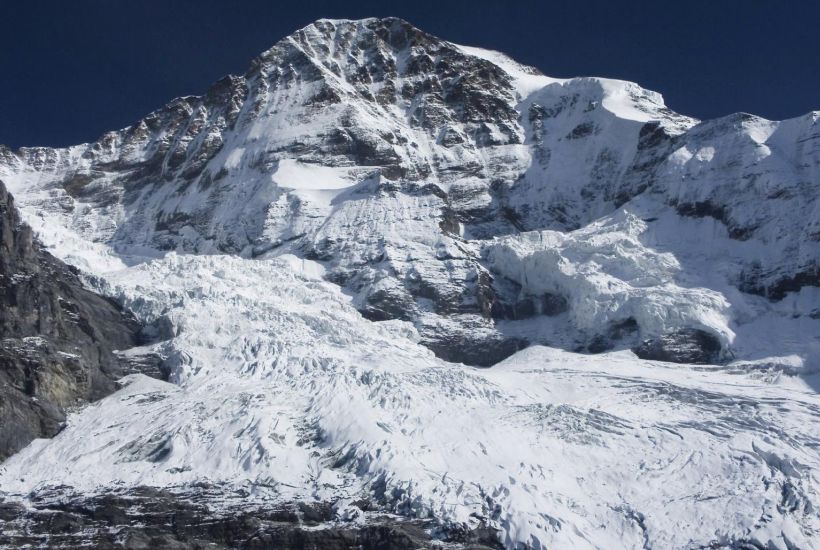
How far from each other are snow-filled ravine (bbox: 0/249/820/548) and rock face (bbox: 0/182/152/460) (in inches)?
68.4

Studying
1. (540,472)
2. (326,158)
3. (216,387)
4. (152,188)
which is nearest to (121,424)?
(216,387)

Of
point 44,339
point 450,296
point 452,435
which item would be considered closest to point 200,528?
point 452,435

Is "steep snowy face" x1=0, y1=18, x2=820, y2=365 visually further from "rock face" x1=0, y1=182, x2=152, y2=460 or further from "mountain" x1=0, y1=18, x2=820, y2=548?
"rock face" x1=0, y1=182, x2=152, y2=460

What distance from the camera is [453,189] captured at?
468ft

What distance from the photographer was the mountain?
239ft

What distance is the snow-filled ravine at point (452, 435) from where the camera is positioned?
70.4 metres

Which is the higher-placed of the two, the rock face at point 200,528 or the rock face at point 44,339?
the rock face at point 44,339

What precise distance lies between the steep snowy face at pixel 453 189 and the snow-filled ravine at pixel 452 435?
33.4ft

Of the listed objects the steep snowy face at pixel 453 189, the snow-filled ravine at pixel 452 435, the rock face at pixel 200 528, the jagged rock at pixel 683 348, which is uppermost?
the steep snowy face at pixel 453 189

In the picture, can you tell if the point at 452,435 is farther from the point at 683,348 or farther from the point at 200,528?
the point at 683,348

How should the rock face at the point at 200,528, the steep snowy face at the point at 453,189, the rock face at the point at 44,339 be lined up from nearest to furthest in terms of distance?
the rock face at the point at 200,528 < the rock face at the point at 44,339 < the steep snowy face at the point at 453,189

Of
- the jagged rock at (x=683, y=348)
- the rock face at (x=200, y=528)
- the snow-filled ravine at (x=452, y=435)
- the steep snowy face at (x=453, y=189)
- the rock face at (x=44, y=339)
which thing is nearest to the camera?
the rock face at (x=200, y=528)

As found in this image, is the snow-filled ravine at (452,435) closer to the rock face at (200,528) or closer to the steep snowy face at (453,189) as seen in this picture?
the rock face at (200,528)

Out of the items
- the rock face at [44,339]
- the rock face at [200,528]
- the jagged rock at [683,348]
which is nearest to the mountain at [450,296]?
the jagged rock at [683,348]
